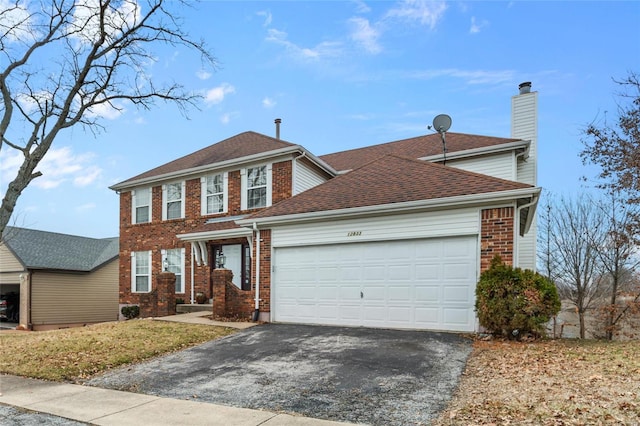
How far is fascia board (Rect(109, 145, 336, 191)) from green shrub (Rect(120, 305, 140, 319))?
538 centimetres

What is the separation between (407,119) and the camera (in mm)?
21203

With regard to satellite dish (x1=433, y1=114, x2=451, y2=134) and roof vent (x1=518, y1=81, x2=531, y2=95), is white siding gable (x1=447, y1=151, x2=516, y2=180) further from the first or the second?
roof vent (x1=518, y1=81, x2=531, y2=95)

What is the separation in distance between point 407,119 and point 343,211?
12404 millimetres

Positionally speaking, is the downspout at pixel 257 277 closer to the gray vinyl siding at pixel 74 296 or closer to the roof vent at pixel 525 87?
the roof vent at pixel 525 87

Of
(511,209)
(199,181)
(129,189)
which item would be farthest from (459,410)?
(129,189)

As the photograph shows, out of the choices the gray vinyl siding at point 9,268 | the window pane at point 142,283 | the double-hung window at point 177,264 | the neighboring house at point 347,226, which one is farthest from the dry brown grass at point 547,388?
the gray vinyl siding at point 9,268

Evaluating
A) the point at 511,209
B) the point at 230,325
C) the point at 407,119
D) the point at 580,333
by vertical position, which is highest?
the point at 407,119

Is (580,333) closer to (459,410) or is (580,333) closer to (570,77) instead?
(570,77)

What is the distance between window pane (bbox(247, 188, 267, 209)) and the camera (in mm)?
15047

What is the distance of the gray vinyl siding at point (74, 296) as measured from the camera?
67.2 ft

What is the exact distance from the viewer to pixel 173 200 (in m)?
17.3

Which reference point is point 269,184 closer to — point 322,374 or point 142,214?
Answer: point 142,214

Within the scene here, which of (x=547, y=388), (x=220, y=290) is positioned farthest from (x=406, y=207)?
(x=220, y=290)

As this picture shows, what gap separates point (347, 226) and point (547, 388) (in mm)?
6338
